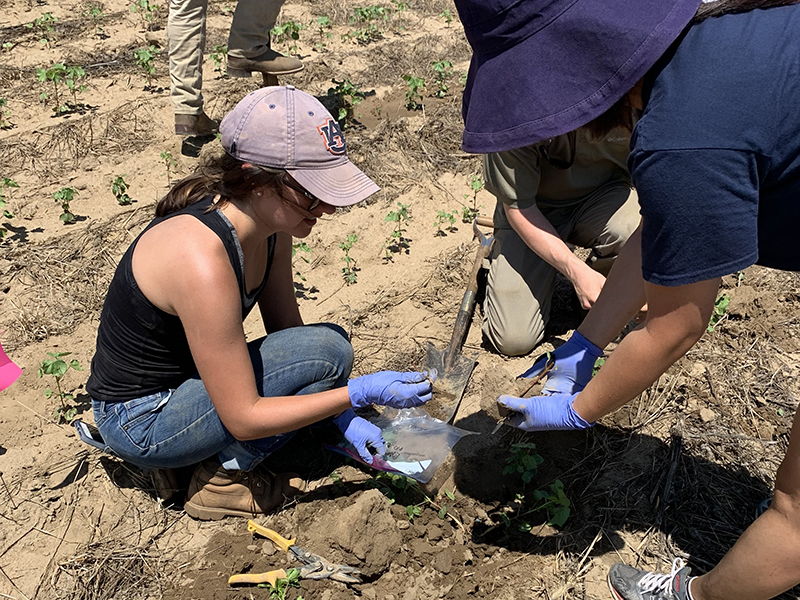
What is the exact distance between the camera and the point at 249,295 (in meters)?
2.14

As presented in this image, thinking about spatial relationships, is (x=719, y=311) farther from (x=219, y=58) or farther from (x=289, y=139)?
(x=219, y=58)

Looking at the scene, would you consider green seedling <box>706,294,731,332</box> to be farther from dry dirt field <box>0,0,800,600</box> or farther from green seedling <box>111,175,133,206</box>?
green seedling <box>111,175,133,206</box>

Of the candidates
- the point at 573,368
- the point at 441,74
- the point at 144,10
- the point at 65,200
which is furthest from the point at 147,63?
the point at 573,368

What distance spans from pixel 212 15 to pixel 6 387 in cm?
510

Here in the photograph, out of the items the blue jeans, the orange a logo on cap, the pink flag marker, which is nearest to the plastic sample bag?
the blue jeans

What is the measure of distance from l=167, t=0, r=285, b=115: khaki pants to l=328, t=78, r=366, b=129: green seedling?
67cm

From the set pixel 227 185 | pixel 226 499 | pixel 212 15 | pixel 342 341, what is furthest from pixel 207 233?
pixel 212 15

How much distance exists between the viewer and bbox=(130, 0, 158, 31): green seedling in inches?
248

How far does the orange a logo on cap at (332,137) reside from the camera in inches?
73.4

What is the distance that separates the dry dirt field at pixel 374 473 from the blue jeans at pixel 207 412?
0.96 feet

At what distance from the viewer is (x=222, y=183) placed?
194cm

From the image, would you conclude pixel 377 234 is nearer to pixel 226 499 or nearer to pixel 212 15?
pixel 226 499

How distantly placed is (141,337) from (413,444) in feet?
3.26

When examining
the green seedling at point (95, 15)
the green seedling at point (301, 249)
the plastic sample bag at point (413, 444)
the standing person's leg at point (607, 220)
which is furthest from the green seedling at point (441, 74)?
the plastic sample bag at point (413, 444)
